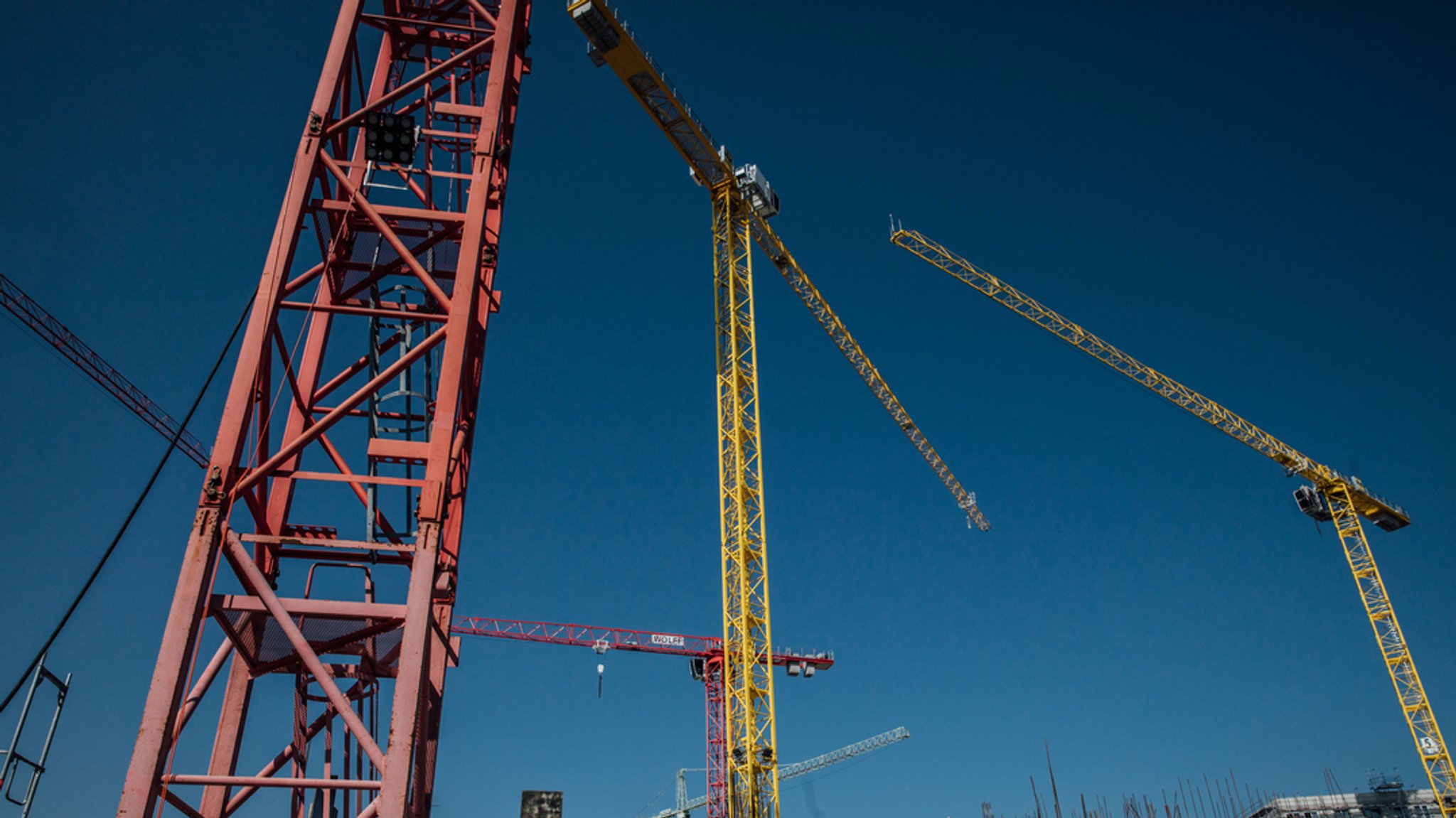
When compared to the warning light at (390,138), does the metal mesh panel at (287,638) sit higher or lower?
lower

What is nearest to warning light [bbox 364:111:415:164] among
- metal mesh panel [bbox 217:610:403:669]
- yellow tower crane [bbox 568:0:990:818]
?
metal mesh panel [bbox 217:610:403:669]

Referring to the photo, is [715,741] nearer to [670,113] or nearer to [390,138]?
[670,113]

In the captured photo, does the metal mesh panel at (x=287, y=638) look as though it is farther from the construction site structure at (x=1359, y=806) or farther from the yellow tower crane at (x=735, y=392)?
the construction site structure at (x=1359, y=806)

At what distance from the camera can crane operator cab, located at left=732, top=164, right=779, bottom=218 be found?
57812 mm

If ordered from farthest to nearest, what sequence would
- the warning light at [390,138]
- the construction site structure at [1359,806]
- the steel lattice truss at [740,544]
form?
the construction site structure at [1359,806], the steel lattice truss at [740,544], the warning light at [390,138]

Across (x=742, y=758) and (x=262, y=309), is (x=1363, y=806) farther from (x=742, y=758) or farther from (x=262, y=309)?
(x=262, y=309)

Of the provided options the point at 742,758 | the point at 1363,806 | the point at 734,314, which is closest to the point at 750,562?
the point at 742,758

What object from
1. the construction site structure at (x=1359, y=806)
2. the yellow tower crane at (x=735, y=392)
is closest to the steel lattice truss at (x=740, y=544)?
the yellow tower crane at (x=735, y=392)

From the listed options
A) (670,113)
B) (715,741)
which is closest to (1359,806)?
(715,741)

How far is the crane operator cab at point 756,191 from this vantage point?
190 ft

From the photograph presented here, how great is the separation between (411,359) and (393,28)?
7481 mm

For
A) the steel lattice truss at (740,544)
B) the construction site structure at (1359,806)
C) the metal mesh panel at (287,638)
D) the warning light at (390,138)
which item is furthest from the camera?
the construction site structure at (1359,806)

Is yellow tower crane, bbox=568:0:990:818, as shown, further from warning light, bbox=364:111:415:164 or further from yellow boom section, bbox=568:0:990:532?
warning light, bbox=364:111:415:164

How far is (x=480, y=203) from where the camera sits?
13156 millimetres
